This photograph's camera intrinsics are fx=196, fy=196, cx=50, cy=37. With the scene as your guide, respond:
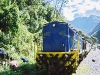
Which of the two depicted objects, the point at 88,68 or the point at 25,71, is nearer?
the point at 25,71

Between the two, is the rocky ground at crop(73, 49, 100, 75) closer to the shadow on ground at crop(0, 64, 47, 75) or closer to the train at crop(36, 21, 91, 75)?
the train at crop(36, 21, 91, 75)

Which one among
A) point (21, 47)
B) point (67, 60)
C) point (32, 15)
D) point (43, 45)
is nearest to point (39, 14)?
point (32, 15)

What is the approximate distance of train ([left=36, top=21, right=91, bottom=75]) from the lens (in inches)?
381

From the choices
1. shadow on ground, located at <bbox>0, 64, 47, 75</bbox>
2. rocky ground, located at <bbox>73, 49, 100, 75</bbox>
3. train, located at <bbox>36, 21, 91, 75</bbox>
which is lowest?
rocky ground, located at <bbox>73, 49, 100, 75</bbox>

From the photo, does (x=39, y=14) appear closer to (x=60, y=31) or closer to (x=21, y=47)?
(x=21, y=47)

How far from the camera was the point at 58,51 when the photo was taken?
10875 millimetres

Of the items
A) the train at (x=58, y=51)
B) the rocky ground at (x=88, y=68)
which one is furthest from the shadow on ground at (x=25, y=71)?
the rocky ground at (x=88, y=68)

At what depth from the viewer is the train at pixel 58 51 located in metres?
9.67

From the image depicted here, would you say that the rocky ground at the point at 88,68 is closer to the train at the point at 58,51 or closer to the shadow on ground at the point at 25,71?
the train at the point at 58,51

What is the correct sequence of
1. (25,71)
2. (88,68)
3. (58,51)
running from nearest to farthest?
(25,71) → (58,51) → (88,68)

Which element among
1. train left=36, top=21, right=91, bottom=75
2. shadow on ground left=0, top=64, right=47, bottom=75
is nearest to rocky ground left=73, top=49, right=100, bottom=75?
train left=36, top=21, right=91, bottom=75

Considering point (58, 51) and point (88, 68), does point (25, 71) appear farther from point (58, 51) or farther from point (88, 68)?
point (88, 68)

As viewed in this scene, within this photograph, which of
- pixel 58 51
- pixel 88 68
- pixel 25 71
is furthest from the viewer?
pixel 88 68

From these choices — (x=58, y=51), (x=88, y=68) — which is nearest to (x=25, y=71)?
(x=58, y=51)
